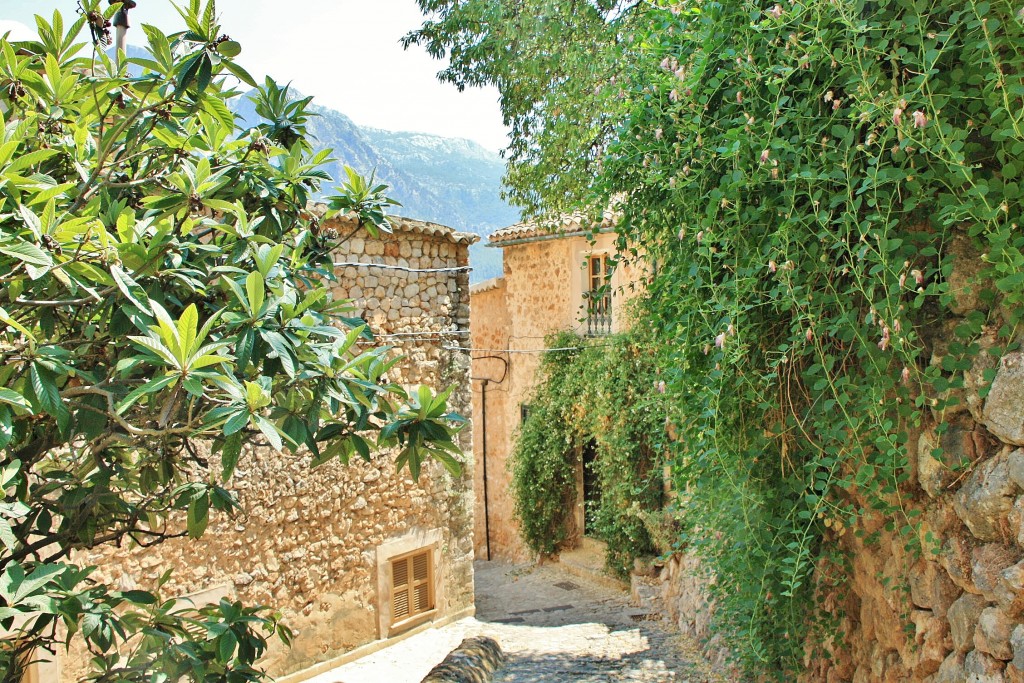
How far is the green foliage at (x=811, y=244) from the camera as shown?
2.41 m

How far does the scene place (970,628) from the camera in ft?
8.09

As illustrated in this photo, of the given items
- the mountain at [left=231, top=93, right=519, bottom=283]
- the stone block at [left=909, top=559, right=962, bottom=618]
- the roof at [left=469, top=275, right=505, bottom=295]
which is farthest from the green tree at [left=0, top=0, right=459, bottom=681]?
the mountain at [left=231, top=93, right=519, bottom=283]

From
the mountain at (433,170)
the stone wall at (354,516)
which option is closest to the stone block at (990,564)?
the stone wall at (354,516)

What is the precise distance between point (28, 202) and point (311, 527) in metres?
5.43

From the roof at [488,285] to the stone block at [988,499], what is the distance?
11.5m

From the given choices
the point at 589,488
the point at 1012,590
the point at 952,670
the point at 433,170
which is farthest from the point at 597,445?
the point at 433,170

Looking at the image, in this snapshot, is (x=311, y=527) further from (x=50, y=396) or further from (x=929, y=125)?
(x=929, y=125)

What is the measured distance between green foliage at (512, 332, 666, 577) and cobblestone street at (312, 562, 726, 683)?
104 centimetres

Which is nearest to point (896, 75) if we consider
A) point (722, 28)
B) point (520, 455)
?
point (722, 28)

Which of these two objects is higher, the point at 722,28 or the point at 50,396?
the point at 722,28

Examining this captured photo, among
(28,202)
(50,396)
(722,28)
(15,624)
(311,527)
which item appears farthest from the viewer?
(311,527)

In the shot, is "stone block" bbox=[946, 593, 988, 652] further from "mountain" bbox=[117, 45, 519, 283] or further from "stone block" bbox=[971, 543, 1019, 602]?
"mountain" bbox=[117, 45, 519, 283]

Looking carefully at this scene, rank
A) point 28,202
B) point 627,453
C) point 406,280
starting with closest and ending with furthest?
point 28,202 < point 406,280 < point 627,453

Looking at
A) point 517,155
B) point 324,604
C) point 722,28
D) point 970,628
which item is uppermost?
point 517,155
